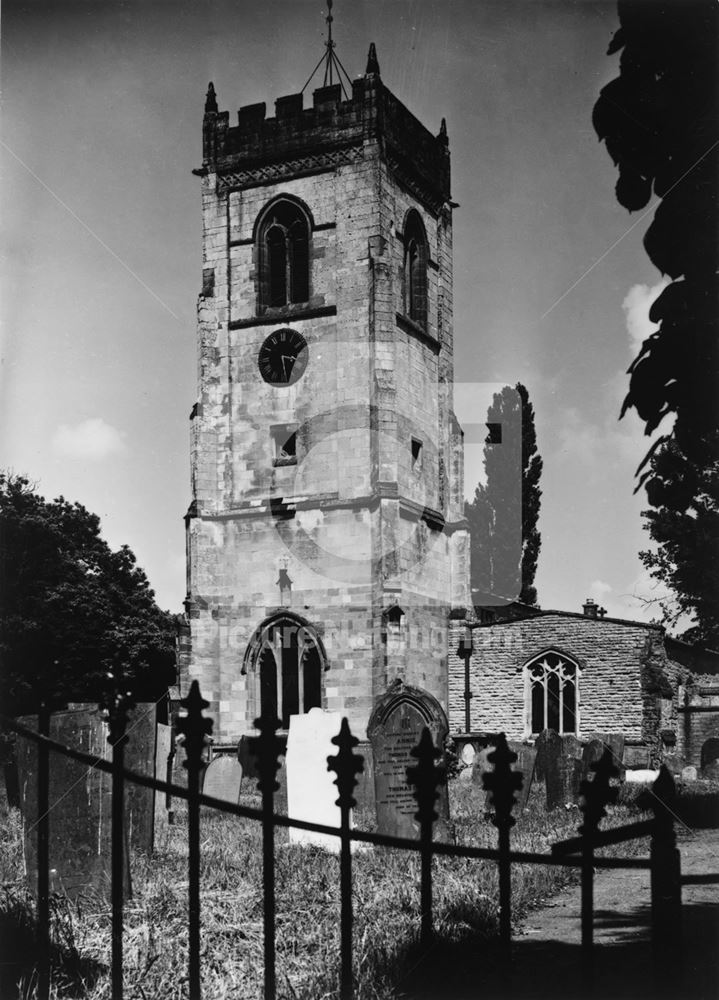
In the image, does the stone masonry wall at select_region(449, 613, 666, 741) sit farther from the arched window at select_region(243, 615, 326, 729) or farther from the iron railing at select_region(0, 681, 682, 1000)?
the iron railing at select_region(0, 681, 682, 1000)

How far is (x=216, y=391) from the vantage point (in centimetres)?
1766

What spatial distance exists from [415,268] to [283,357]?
10.1 feet

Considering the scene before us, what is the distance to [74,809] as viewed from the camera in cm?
670

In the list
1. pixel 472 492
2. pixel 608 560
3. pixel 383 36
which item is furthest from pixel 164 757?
pixel 472 492

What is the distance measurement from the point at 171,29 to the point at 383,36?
4.44ft

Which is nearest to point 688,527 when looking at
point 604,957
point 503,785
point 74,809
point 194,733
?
point 604,957

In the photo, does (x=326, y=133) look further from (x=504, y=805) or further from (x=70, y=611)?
(x=504, y=805)

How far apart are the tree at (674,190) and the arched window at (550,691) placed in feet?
54.3

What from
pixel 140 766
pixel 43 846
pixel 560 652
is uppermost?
pixel 43 846

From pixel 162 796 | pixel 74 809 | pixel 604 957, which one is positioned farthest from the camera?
pixel 162 796

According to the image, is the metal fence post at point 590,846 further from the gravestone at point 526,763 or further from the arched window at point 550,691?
the arched window at point 550,691

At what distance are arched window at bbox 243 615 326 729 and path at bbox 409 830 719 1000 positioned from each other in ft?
24.4

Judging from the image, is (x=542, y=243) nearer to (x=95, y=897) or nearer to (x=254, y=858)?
(x=254, y=858)

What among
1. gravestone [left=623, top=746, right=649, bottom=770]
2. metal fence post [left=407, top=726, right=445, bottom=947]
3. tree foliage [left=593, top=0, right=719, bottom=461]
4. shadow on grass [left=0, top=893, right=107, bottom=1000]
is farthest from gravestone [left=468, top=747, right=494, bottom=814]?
metal fence post [left=407, top=726, right=445, bottom=947]
